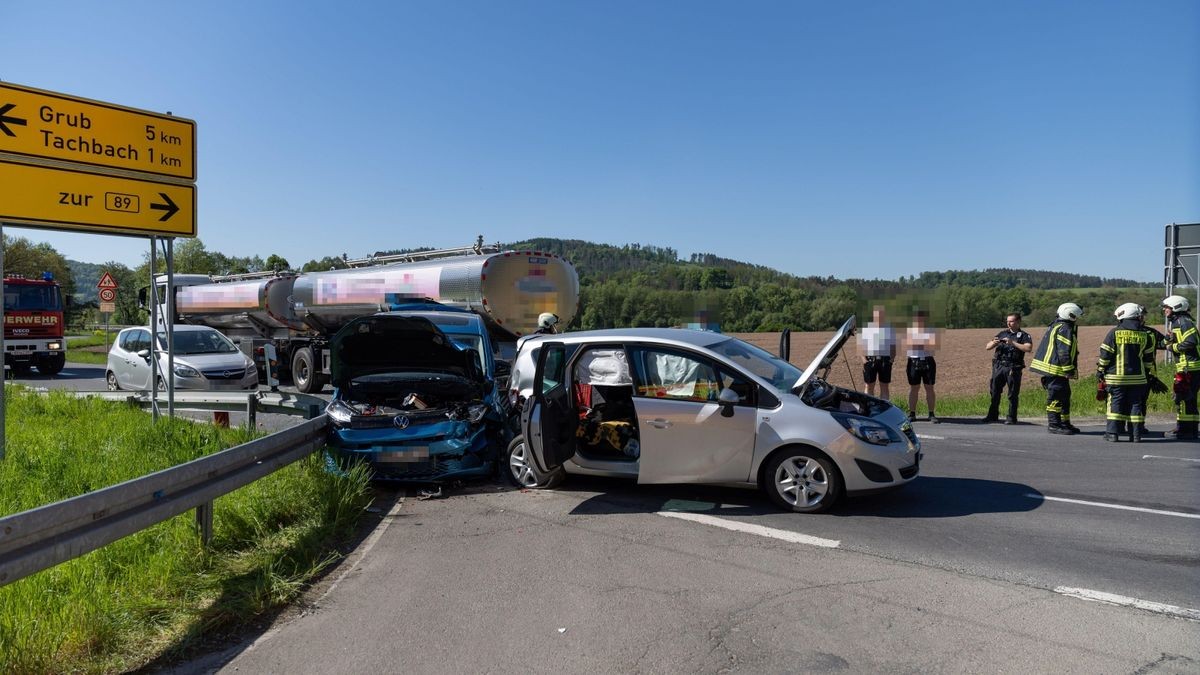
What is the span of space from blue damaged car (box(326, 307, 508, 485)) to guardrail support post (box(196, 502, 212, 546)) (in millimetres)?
2046

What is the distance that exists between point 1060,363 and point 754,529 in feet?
22.6

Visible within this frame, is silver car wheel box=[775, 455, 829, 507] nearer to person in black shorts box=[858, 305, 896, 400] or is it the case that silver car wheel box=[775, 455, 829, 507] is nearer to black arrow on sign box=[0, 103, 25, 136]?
person in black shorts box=[858, 305, 896, 400]

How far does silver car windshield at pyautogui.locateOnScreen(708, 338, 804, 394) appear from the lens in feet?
22.2

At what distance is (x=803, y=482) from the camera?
6.39m

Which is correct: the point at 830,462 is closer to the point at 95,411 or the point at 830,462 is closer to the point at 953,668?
the point at 953,668

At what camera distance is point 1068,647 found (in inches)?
150

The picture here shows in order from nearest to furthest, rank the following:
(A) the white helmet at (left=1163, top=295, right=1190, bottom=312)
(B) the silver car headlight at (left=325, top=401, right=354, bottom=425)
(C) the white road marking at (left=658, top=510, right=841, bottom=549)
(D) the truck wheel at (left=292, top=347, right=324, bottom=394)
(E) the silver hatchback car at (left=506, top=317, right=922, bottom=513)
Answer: (C) the white road marking at (left=658, top=510, right=841, bottom=549) → (E) the silver hatchback car at (left=506, top=317, right=922, bottom=513) → (B) the silver car headlight at (left=325, top=401, right=354, bottom=425) → (A) the white helmet at (left=1163, top=295, right=1190, bottom=312) → (D) the truck wheel at (left=292, top=347, right=324, bottom=394)

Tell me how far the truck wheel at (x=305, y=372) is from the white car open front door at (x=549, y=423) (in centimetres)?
1353

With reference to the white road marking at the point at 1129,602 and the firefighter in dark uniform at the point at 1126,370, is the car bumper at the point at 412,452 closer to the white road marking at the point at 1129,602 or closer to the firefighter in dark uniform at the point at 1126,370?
the white road marking at the point at 1129,602

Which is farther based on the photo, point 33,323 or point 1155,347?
point 33,323

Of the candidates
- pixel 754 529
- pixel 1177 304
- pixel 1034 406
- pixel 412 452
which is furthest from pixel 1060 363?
pixel 412 452

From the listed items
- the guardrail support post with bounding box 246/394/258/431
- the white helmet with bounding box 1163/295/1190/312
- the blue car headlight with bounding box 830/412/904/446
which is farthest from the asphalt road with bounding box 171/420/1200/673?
the white helmet with bounding box 1163/295/1190/312

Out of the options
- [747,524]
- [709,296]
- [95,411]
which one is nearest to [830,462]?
[747,524]

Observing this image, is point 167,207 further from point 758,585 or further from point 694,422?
point 758,585
